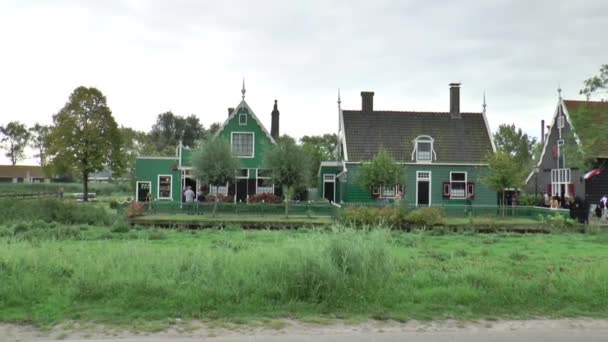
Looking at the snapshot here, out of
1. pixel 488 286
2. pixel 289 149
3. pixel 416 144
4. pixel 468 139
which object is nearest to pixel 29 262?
pixel 488 286

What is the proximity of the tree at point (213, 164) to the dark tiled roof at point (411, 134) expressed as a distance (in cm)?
912

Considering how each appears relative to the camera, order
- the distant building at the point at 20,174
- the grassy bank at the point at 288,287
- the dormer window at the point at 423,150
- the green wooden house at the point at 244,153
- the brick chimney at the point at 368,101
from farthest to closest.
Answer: the distant building at the point at 20,174 → the brick chimney at the point at 368,101 → the dormer window at the point at 423,150 → the green wooden house at the point at 244,153 → the grassy bank at the point at 288,287

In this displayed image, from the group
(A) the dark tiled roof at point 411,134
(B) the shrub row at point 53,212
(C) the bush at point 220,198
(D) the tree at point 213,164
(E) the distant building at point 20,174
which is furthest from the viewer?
(E) the distant building at point 20,174

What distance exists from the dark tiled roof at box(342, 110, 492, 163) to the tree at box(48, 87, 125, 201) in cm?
Answer: 2642

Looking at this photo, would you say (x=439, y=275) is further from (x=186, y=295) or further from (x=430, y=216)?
(x=430, y=216)

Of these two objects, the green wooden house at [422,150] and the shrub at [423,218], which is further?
the green wooden house at [422,150]

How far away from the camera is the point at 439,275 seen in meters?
8.62

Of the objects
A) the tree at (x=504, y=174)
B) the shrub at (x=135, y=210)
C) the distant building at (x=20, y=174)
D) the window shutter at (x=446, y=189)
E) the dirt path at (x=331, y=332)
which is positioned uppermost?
the distant building at (x=20, y=174)

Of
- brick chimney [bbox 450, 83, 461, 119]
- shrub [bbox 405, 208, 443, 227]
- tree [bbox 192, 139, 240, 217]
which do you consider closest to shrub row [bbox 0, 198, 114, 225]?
tree [bbox 192, 139, 240, 217]

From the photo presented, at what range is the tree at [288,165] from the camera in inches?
1158

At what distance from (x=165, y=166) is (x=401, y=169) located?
17081 mm

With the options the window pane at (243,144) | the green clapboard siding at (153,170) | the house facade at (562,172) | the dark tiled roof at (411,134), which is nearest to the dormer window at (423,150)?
the dark tiled roof at (411,134)

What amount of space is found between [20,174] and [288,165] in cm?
8836

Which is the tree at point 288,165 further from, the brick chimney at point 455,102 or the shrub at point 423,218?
the brick chimney at point 455,102
